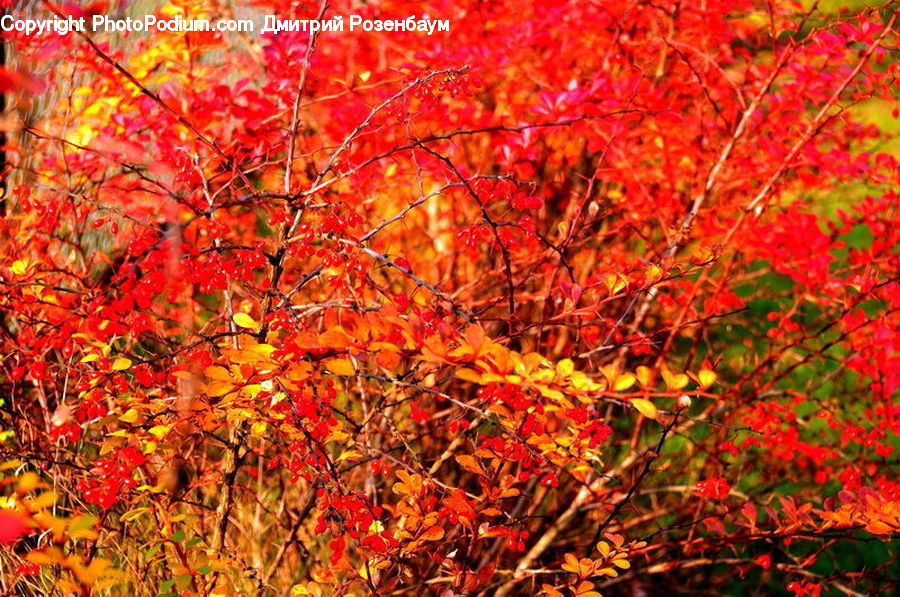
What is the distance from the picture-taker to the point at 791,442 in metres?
3.91

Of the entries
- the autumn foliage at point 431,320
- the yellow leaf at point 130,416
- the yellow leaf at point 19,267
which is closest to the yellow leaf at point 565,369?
the autumn foliage at point 431,320

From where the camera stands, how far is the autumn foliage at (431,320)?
2012mm

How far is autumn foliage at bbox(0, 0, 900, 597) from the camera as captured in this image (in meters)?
2.01

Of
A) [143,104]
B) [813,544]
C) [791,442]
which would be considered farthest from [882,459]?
[143,104]

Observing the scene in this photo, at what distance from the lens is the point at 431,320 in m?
1.97

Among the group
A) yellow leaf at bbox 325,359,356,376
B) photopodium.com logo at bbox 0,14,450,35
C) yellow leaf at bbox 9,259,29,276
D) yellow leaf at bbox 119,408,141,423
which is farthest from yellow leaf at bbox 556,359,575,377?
photopodium.com logo at bbox 0,14,450,35

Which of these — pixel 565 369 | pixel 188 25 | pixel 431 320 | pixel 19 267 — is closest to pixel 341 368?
pixel 431 320

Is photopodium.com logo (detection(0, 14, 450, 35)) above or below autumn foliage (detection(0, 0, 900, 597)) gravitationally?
above

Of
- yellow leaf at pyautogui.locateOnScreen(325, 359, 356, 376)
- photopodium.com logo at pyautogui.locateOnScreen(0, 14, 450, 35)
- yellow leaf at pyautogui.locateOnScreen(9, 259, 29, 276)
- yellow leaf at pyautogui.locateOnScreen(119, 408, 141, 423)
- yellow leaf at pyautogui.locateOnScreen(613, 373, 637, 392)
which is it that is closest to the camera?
yellow leaf at pyautogui.locateOnScreen(613, 373, 637, 392)

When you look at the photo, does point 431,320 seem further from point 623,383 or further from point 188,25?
point 188,25

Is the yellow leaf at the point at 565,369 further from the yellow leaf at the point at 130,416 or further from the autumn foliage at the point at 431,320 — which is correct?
the yellow leaf at the point at 130,416

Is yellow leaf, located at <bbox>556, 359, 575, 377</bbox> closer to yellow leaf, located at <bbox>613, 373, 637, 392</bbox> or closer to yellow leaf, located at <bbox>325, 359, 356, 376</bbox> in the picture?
yellow leaf, located at <bbox>613, 373, 637, 392</bbox>

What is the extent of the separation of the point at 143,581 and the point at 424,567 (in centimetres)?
130

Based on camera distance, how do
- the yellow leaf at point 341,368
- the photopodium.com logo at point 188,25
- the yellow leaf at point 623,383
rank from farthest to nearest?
1. the photopodium.com logo at point 188,25
2. the yellow leaf at point 341,368
3. the yellow leaf at point 623,383
